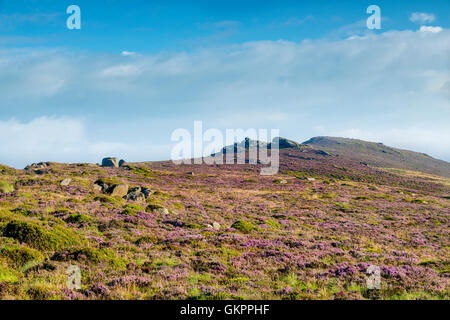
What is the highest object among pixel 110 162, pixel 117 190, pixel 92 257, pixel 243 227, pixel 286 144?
pixel 286 144

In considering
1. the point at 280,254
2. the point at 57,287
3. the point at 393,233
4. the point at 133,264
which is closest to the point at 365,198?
the point at 393,233

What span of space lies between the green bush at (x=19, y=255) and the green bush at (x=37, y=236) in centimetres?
→ 134

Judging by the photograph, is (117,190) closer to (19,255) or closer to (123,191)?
(123,191)

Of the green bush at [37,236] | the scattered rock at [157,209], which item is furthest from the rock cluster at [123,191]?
the green bush at [37,236]

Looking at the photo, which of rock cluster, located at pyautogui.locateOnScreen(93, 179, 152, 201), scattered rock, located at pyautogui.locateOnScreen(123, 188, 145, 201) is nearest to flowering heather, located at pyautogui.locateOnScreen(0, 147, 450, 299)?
scattered rock, located at pyautogui.locateOnScreen(123, 188, 145, 201)

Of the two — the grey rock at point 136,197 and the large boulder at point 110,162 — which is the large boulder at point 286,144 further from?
the grey rock at point 136,197

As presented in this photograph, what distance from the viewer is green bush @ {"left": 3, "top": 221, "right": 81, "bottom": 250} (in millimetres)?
11305

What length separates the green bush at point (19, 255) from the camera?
9221 mm

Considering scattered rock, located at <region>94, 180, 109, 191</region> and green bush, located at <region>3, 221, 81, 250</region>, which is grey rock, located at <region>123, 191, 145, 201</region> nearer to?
scattered rock, located at <region>94, 180, 109, 191</region>

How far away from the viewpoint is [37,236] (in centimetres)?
1166

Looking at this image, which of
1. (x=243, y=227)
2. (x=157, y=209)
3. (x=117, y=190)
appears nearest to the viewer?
(x=243, y=227)

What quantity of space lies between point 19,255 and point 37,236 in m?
2.34

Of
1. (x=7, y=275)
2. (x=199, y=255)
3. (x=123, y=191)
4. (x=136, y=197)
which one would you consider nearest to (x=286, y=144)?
(x=123, y=191)
